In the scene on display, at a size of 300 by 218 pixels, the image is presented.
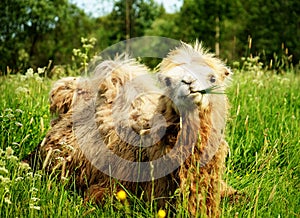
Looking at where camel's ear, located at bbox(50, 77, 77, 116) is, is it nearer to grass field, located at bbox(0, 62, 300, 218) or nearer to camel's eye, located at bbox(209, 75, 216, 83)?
grass field, located at bbox(0, 62, 300, 218)

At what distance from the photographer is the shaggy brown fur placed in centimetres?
302

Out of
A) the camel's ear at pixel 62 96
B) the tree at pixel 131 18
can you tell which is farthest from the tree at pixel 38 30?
the camel's ear at pixel 62 96

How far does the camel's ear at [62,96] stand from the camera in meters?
4.39

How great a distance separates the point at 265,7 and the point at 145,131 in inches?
1232

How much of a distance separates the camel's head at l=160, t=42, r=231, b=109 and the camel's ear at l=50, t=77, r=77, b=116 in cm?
135

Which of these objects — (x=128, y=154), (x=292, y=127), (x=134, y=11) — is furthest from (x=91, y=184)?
(x=134, y=11)

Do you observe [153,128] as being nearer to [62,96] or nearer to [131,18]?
[62,96]

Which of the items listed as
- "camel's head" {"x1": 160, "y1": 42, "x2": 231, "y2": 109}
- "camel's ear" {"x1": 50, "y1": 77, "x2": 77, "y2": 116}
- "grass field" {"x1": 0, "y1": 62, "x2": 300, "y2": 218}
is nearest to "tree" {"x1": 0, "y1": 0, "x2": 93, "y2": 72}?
"grass field" {"x1": 0, "y1": 62, "x2": 300, "y2": 218}

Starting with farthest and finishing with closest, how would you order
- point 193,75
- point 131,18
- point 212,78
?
point 131,18, point 212,78, point 193,75

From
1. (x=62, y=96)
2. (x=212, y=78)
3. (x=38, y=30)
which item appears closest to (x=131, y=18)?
(x=38, y=30)

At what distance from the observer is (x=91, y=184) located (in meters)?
3.75

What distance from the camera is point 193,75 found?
9.64 ft

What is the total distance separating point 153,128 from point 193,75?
0.47 m

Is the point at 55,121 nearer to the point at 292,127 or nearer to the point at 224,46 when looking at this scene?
the point at 292,127
